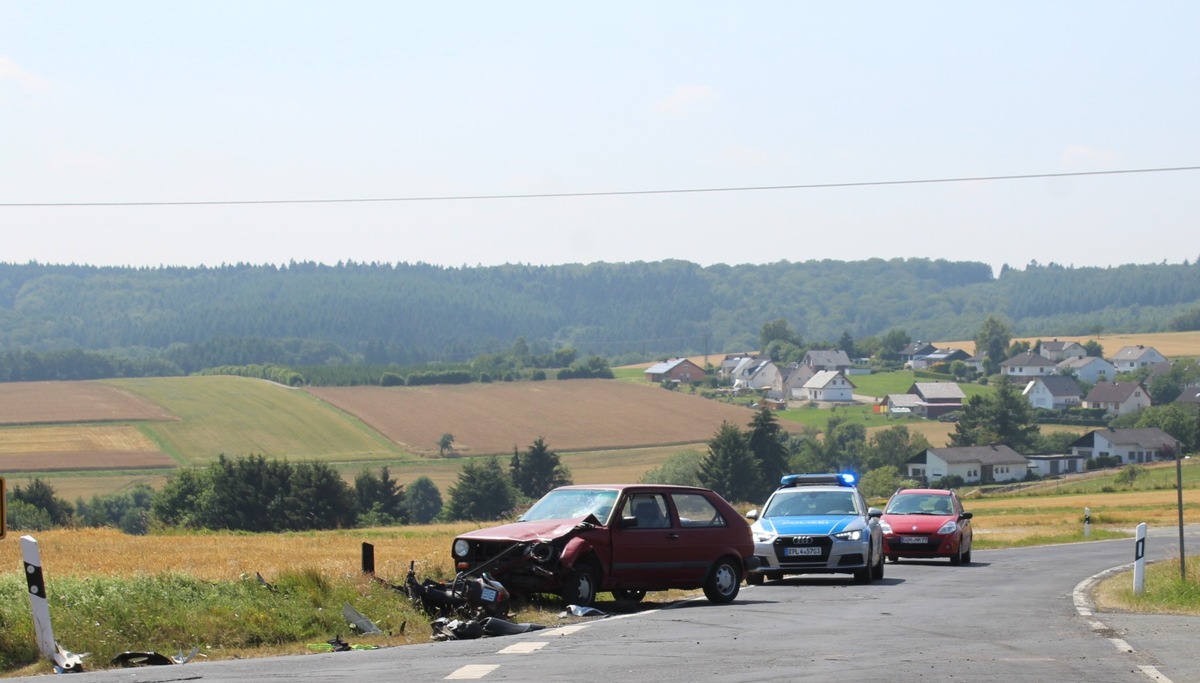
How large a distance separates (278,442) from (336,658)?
289ft

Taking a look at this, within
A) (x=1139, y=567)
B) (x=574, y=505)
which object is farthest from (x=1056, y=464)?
(x=574, y=505)

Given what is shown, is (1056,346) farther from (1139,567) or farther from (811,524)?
(1139,567)

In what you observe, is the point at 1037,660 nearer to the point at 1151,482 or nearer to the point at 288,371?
the point at 1151,482

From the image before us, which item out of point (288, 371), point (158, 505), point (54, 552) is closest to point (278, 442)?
point (158, 505)

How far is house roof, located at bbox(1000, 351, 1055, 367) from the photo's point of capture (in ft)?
582

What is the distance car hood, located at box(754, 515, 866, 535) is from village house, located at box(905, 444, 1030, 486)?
87.9 meters

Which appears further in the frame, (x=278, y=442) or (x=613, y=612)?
(x=278, y=442)

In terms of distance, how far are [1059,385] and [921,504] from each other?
140 m

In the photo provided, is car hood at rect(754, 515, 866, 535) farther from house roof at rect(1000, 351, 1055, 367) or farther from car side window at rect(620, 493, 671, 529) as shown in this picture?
house roof at rect(1000, 351, 1055, 367)

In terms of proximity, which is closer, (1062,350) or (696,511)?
(696,511)

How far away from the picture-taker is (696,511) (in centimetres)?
1772

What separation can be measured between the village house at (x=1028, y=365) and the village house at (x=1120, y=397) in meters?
19.2

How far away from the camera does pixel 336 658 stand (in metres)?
11.6

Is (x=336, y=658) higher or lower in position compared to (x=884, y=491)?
higher
